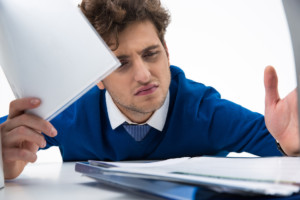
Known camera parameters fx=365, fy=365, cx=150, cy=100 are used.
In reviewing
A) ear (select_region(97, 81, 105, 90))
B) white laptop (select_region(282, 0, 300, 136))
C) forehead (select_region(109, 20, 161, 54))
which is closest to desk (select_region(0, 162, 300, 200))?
white laptop (select_region(282, 0, 300, 136))

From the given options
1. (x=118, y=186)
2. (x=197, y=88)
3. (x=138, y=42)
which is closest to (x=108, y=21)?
(x=138, y=42)

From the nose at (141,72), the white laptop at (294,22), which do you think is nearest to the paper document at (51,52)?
the white laptop at (294,22)

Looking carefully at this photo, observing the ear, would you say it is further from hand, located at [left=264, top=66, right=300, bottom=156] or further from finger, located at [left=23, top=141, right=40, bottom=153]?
hand, located at [left=264, top=66, right=300, bottom=156]

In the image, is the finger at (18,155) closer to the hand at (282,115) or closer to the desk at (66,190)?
the desk at (66,190)

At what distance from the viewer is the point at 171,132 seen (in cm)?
123

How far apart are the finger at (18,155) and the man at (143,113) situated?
0.43m

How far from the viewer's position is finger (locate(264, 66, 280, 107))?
2.29 feet

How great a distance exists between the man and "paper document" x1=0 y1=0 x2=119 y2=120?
0.52 meters

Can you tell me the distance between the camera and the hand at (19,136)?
67 centimetres

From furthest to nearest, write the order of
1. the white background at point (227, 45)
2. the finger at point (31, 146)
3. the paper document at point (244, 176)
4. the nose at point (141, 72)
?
the white background at point (227, 45) → the nose at point (141, 72) → the finger at point (31, 146) → the paper document at point (244, 176)

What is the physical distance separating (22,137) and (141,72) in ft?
1.67

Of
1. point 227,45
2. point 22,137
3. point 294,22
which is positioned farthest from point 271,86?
point 227,45

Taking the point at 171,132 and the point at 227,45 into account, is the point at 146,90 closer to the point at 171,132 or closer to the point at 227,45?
the point at 171,132

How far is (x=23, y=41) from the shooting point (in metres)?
0.61
